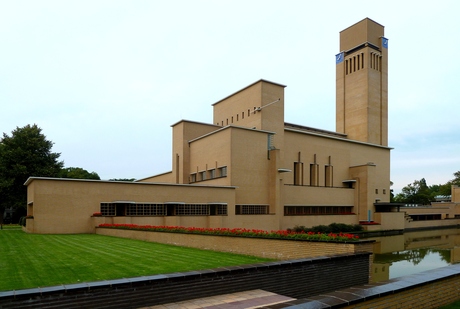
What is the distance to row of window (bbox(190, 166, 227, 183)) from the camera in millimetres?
34438

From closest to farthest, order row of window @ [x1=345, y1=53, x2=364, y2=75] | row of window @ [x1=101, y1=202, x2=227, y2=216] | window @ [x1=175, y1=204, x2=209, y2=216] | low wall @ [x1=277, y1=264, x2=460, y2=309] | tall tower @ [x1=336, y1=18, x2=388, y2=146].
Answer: low wall @ [x1=277, y1=264, x2=460, y2=309] < row of window @ [x1=101, y1=202, x2=227, y2=216] < window @ [x1=175, y1=204, x2=209, y2=216] < tall tower @ [x1=336, y1=18, x2=388, y2=146] < row of window @ [x1=345, y1=53, x2=364, y2=75]

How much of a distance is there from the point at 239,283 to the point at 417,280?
374 centimetres

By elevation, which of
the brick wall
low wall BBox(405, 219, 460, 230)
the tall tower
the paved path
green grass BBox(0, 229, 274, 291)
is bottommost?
low wall BBox(405, 219, 460, 230)

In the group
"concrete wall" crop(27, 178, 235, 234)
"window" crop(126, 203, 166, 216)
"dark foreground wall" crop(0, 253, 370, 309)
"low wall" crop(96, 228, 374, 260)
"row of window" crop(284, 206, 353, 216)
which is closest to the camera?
"dark foreground wall" crop(0, 253, 370, 309)

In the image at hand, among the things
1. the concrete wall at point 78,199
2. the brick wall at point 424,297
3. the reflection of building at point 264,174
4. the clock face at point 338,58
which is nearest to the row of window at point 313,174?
the reflection of building at point 264,174

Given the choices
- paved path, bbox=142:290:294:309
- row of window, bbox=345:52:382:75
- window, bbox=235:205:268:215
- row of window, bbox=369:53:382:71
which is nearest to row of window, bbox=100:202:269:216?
window, bbox=235:205:268:215

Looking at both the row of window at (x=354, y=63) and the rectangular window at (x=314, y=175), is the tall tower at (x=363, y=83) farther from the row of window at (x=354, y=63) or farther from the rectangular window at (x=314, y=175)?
the rectangular window at (x=314, y=175)

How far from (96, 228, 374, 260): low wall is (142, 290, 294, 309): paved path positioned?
3.17m

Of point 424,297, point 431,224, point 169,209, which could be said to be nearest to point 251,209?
point 169,209

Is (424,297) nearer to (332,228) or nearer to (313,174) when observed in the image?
(332,228)

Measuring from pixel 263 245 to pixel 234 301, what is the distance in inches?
205

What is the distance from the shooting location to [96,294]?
6734 millimetres

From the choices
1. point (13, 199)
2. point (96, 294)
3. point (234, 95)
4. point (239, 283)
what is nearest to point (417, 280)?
point (239, 283)

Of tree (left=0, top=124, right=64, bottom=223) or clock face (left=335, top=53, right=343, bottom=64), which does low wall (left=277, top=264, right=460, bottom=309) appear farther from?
clock face (left=335, top=53, right=343, bottom=64)
